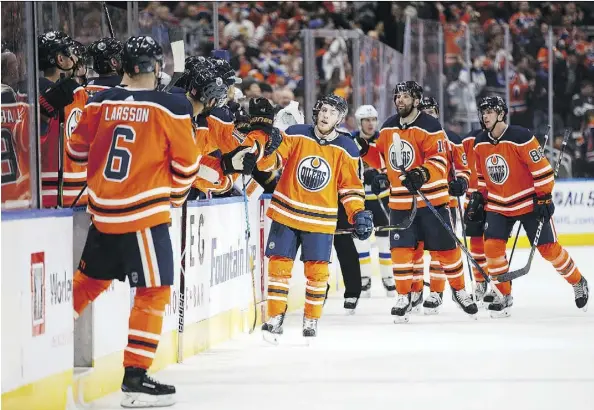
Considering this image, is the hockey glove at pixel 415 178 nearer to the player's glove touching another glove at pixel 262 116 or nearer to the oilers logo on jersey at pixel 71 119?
the player's glove touching another glove at pixel 262 116

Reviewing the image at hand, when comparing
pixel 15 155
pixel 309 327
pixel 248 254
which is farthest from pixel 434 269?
pixel 15 155

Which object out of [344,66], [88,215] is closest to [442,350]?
[88,215]

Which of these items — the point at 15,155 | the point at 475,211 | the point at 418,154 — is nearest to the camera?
the point at 15,155

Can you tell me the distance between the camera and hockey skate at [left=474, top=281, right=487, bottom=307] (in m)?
7.67

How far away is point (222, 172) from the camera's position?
5.14m

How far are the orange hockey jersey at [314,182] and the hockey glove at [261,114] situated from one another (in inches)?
14.2

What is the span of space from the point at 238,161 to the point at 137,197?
3.82 feet

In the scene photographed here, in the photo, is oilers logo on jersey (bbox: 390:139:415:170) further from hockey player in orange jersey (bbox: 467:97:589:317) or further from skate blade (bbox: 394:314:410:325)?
skate blade (bbox: 394:314:410:325)

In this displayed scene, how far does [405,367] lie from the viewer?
4988mm

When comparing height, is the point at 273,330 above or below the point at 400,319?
above

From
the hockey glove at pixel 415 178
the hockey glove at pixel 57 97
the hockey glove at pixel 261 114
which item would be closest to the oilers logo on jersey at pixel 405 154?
the hockey glove at pixel 415 178

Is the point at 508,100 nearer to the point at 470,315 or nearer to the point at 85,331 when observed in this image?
the point at 470,315

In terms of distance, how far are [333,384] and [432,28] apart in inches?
278

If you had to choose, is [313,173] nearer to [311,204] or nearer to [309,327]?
[311,204]
